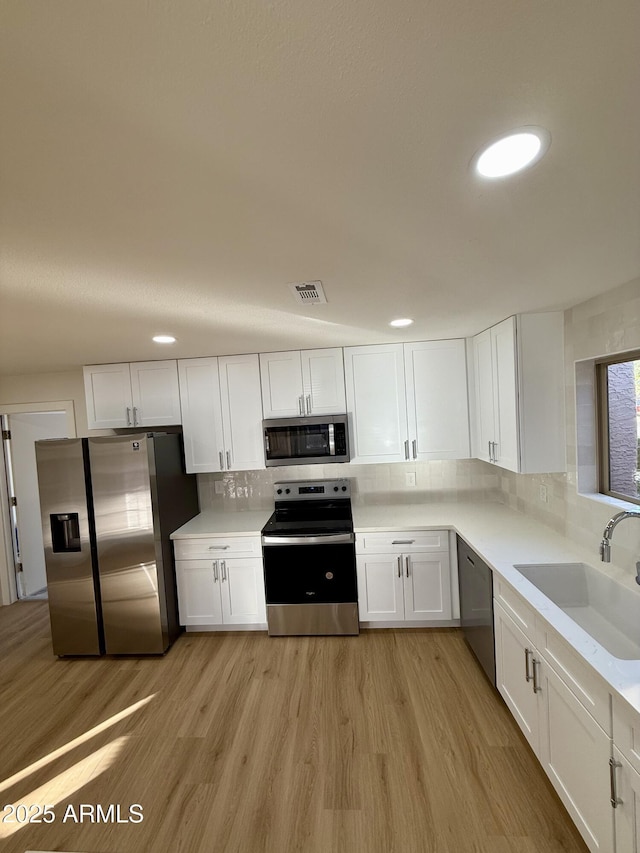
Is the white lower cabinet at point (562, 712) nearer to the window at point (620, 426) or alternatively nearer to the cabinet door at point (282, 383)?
the window at point (620, 426)

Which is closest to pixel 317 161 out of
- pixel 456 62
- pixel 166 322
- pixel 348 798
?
pixel 456 62

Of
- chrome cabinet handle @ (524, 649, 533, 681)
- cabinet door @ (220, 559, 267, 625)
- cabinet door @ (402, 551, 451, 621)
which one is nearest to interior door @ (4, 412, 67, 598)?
cabinet door @ (220, 559, 267, 625)

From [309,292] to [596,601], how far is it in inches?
81.2

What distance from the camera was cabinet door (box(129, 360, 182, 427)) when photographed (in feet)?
10.9

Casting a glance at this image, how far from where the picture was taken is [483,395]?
9.62ft

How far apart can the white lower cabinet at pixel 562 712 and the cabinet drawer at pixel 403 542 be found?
2.72 feet

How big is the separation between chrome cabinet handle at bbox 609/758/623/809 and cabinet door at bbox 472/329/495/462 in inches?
74.1

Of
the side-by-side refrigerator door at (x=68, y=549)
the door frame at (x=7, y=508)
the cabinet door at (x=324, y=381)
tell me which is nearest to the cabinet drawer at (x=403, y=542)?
the cabinet door at (x=324, y=381)

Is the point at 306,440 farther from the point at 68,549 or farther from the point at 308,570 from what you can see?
the point at 68,549

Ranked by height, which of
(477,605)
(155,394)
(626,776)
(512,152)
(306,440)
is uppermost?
(512,152)

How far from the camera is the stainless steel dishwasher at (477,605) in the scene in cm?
224

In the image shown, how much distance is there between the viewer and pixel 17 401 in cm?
378

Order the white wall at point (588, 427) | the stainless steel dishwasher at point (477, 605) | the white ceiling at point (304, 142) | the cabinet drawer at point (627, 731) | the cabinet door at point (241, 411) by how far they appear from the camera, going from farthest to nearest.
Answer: the cabinet door at point (241, 411)
the stainless steel dishwasher at point (477, 605)
the white wall at point (588, 427)
the cabinet drawer at point (627, 731)
the white ceiling at point (304, 142)

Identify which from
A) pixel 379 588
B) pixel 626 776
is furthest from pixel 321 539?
pixel 626 776
